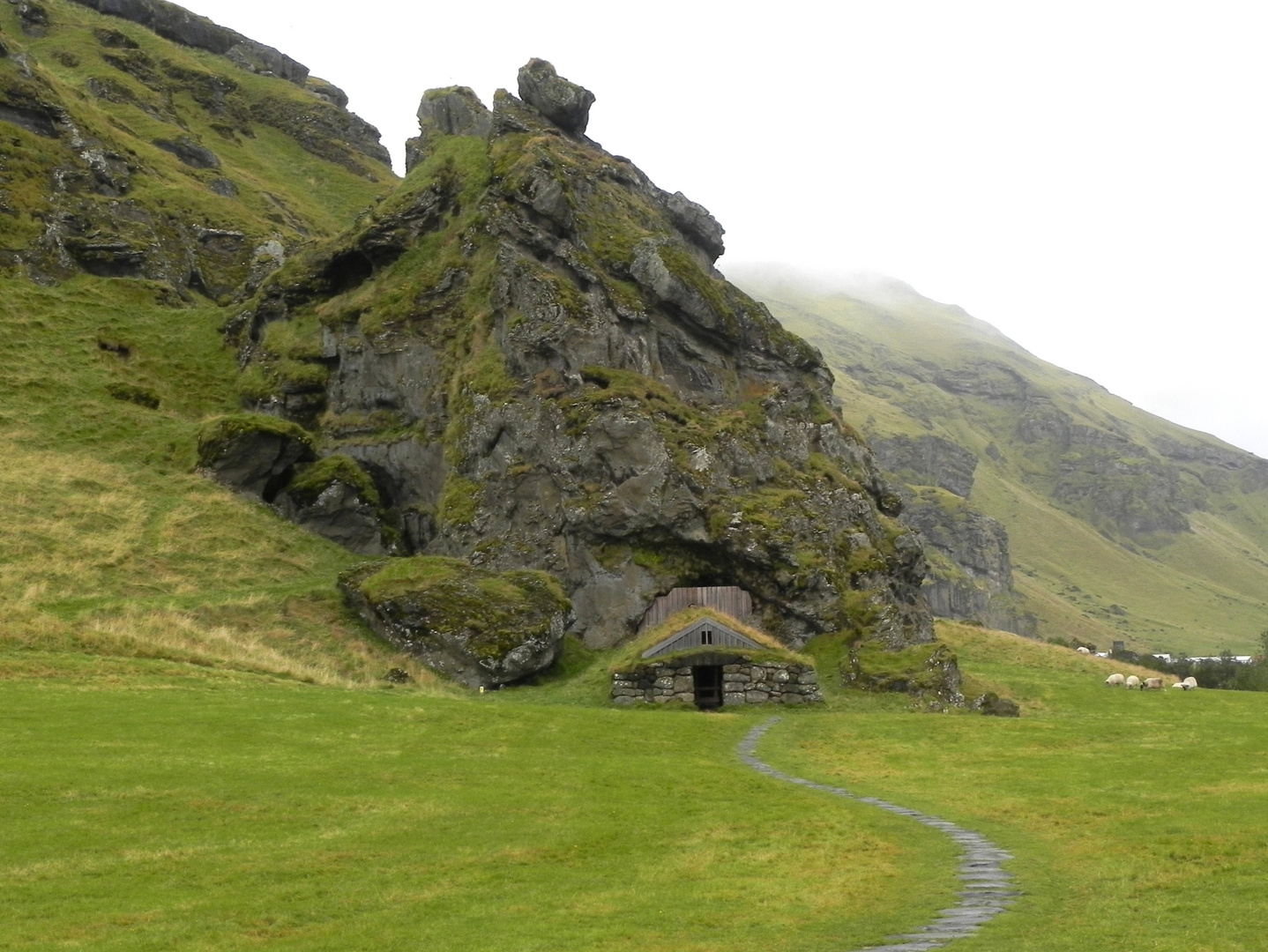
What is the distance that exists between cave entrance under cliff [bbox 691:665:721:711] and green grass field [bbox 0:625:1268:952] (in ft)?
38.7

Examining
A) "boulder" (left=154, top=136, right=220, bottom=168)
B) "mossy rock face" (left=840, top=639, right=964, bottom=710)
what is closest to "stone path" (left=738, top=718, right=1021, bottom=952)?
"mossy rock face" (left=840, top=639, right=964, bottom=710)

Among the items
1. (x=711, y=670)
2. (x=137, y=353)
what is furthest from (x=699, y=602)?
(x=137, y=353)

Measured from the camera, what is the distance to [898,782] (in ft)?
124

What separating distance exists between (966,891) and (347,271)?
290 feet

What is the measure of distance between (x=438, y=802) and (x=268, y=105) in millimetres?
186384

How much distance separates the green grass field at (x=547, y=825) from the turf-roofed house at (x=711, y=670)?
35.8ft

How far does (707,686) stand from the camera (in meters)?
61.3

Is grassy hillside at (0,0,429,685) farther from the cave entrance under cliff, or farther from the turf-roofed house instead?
the cave entrance under cliff

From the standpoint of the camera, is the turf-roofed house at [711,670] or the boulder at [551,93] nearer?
the turf-roofed house at [711,670]

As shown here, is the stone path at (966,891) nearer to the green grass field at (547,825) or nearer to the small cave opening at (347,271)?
the green grass field at (547,825)

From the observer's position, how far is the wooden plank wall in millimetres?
70688

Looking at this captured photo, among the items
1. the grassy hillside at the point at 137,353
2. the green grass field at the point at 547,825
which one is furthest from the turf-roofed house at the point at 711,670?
the grassy hillside at the point at 137,353

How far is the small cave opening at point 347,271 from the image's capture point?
98.1 m

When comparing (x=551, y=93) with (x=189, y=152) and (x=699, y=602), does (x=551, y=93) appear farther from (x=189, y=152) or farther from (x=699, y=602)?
(x=189, y=152)
